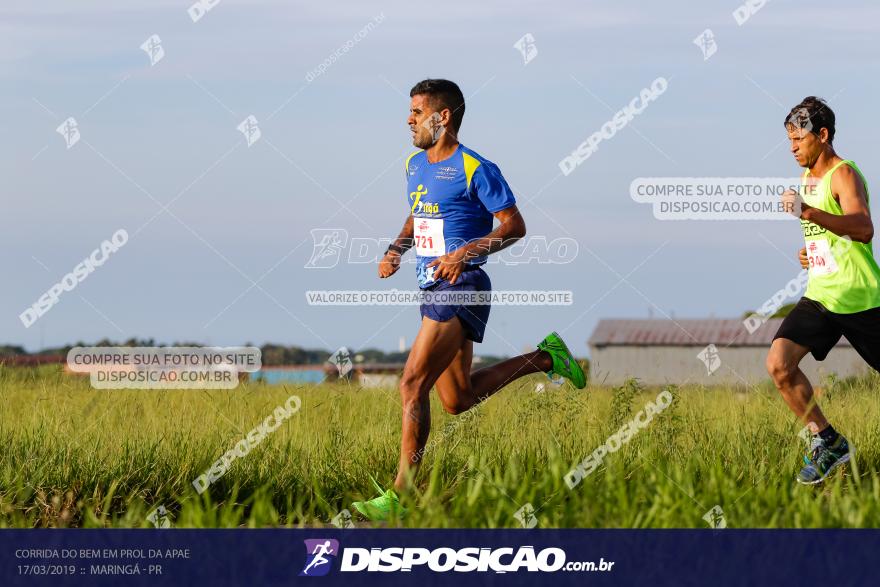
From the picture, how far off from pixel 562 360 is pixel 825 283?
6.17 feet

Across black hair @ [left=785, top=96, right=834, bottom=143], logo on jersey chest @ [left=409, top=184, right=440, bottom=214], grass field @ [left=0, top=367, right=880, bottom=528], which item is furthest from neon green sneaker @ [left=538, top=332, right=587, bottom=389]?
black hair @ [left=785, top=96, right=834, bottom=143]

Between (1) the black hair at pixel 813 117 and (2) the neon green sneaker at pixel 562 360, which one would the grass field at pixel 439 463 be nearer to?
(2) the neon green sneaker at pixel 562 360

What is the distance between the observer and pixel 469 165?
702 cm

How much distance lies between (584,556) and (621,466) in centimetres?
155

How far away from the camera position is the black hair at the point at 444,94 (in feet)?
23.3

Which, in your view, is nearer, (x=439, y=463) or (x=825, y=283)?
(x=439, y=463)

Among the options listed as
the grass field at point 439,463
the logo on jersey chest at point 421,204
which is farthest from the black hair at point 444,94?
the grass field at point 439,463

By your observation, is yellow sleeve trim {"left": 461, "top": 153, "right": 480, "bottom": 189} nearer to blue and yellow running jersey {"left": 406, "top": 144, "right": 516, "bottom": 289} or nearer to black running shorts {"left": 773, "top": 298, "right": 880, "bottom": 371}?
blue and yellow running jersey {"left": 406, "top": 144, "right": 516, "bottom": 289}

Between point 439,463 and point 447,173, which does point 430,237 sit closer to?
point 447,173

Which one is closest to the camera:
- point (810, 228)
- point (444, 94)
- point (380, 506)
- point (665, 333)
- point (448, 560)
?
point (448, 560)

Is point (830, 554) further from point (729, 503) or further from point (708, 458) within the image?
point (708, 458)

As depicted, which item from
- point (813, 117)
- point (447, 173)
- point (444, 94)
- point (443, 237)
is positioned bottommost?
point (443, 237)

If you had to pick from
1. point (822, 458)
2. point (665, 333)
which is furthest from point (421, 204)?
point (665, 333)

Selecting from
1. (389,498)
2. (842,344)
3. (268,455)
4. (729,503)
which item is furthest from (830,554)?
(842,344)
